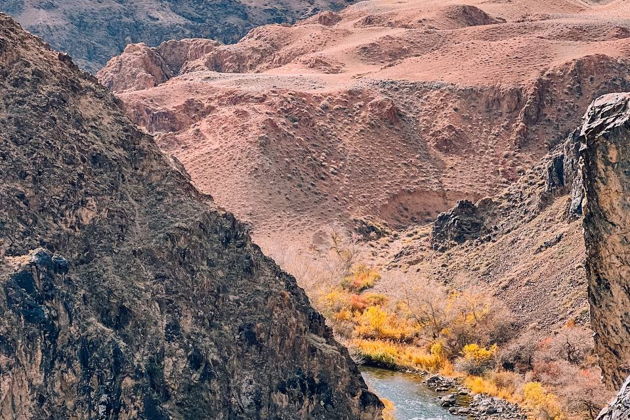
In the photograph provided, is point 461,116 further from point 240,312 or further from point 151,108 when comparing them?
point 240,312

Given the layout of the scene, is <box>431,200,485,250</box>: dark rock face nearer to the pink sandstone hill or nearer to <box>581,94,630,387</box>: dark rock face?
the pink sandstone hill

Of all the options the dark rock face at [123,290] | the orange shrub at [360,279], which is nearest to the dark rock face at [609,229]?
the dark rock face at [123,290]

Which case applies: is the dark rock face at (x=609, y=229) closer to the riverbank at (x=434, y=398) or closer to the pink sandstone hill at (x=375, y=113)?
the riverbank at (x=434, y=398)

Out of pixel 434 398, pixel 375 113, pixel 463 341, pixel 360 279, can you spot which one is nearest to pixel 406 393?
pixel 434 398

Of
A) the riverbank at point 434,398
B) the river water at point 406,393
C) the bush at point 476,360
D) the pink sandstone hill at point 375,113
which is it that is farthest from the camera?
the pink sandstone hill at point 375,113

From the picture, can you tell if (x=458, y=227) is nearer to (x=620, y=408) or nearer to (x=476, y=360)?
Answer: (x=476, y=360)

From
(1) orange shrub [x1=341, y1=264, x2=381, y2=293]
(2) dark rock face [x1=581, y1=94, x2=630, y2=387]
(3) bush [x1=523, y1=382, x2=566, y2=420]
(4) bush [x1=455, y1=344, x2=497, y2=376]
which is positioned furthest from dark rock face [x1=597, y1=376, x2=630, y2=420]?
(1) orange shrub [x1=341, y1=264, x2=381, y2=293]
